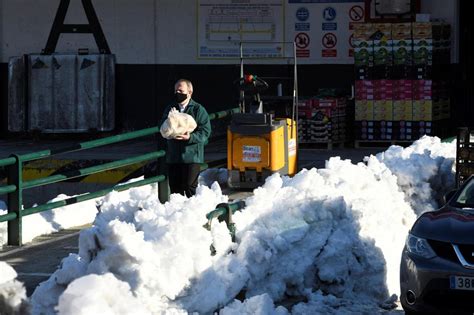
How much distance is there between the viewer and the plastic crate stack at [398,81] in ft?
71.6

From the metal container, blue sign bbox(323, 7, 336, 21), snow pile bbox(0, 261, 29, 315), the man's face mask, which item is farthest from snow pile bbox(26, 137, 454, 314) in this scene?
the metal container

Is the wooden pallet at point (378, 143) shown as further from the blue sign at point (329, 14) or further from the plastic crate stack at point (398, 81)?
the blue sign at point (329, 14)

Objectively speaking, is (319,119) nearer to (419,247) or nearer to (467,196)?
(467,196)

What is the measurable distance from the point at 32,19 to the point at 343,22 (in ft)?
19.0

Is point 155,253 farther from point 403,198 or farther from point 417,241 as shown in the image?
point 403,198

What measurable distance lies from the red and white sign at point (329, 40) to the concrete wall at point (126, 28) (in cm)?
61

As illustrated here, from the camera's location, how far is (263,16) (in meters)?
23.4

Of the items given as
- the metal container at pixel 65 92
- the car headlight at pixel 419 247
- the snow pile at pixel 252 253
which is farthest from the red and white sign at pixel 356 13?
the car headlight at pixel 419 247

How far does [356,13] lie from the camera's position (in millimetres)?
23156

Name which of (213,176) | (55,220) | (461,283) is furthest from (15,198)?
(213,176)

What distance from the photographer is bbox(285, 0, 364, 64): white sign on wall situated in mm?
23188

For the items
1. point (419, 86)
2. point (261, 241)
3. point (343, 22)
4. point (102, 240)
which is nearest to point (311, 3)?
point (343, 22)

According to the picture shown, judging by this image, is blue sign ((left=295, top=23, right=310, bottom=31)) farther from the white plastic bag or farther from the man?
the white plastic bag

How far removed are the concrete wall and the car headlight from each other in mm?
12517
